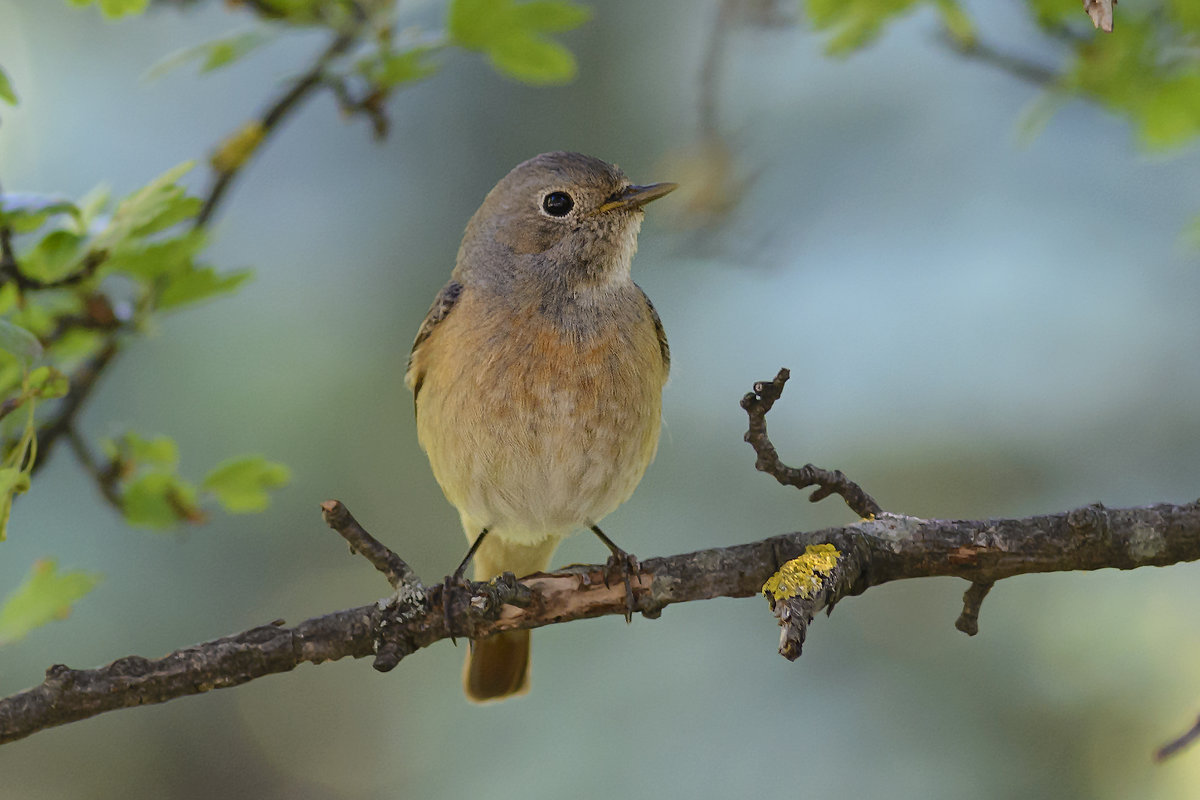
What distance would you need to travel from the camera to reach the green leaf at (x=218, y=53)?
8.05ft

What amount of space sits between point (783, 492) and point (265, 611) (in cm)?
233

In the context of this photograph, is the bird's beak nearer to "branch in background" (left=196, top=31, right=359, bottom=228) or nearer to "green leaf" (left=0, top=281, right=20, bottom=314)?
"branch in background" (left=196, top=31, right=359, bottom=228)

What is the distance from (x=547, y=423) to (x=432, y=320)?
1.72 feet

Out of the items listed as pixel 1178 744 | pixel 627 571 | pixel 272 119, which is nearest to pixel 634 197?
pixel 272 119

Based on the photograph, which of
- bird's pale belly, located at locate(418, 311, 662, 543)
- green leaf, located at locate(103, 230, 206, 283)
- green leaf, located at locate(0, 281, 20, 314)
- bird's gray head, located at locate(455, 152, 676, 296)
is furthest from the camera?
bird's gray head, located at locate(455, 152, 676, 296)

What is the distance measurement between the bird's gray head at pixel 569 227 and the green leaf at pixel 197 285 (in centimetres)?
70

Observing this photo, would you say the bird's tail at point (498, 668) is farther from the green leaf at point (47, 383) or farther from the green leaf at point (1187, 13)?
the green leaf at point (1187, 13)

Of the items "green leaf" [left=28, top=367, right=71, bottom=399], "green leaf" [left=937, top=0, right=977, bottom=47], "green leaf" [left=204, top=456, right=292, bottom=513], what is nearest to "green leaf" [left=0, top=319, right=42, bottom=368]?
"green leaf" [left=28, top=367, right=71, bottom=399]

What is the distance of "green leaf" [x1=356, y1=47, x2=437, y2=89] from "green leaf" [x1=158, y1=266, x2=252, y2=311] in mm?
536

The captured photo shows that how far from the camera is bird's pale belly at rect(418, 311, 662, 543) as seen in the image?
2.75m

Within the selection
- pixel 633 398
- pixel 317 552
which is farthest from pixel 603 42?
pixel 633 398

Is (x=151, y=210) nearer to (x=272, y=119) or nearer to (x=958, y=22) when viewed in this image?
(x=272, y=119)

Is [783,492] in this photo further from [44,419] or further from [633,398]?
[44,419]

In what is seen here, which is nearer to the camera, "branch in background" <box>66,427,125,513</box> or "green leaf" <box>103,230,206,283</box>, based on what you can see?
"green leaf" <box>103,230,206,283</box>
